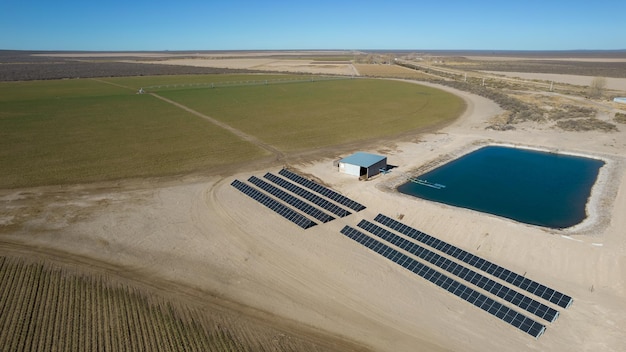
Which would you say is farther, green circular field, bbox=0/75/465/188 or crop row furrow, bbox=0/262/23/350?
green circular field, bbox=0/75/465/188

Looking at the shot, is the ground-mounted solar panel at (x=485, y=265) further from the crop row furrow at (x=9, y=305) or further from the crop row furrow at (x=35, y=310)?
the crop row furrow at (x=9, y=305)

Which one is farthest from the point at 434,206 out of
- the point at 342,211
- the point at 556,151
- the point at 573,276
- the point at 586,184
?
the point at 556,151

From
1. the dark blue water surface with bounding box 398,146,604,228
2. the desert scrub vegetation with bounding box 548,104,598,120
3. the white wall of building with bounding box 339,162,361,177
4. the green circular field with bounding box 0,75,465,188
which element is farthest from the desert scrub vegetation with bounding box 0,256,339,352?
the desert scrub vegetation with bounding box 548,104,598,120

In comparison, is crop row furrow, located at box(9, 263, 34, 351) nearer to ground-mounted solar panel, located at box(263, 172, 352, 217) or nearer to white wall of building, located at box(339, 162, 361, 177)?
ground-mounted solar panel, located at box(263, 172, 352, 217)

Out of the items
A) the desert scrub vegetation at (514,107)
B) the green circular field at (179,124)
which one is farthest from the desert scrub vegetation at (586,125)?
the green circular field at (179,124)

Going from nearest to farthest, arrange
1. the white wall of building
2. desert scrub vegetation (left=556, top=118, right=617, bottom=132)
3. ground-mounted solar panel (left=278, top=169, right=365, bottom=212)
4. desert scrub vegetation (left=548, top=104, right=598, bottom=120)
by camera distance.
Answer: ground-mounted solar panel (left=278, top=169, right=365, bottom=212)
the white wall of building
desert scrub vegetation (left=556, top=118, right=617, bottom=132)
desert scrub vegetation (left=548, top=104, right=598, bottom=120)

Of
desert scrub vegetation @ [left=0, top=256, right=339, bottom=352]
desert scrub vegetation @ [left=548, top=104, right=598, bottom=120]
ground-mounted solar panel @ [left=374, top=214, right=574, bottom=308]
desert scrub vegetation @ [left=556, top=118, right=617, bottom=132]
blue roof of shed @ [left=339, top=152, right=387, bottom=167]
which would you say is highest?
desert scrub vegetation @ [left=548, top=104, right=598, bottom=120]
